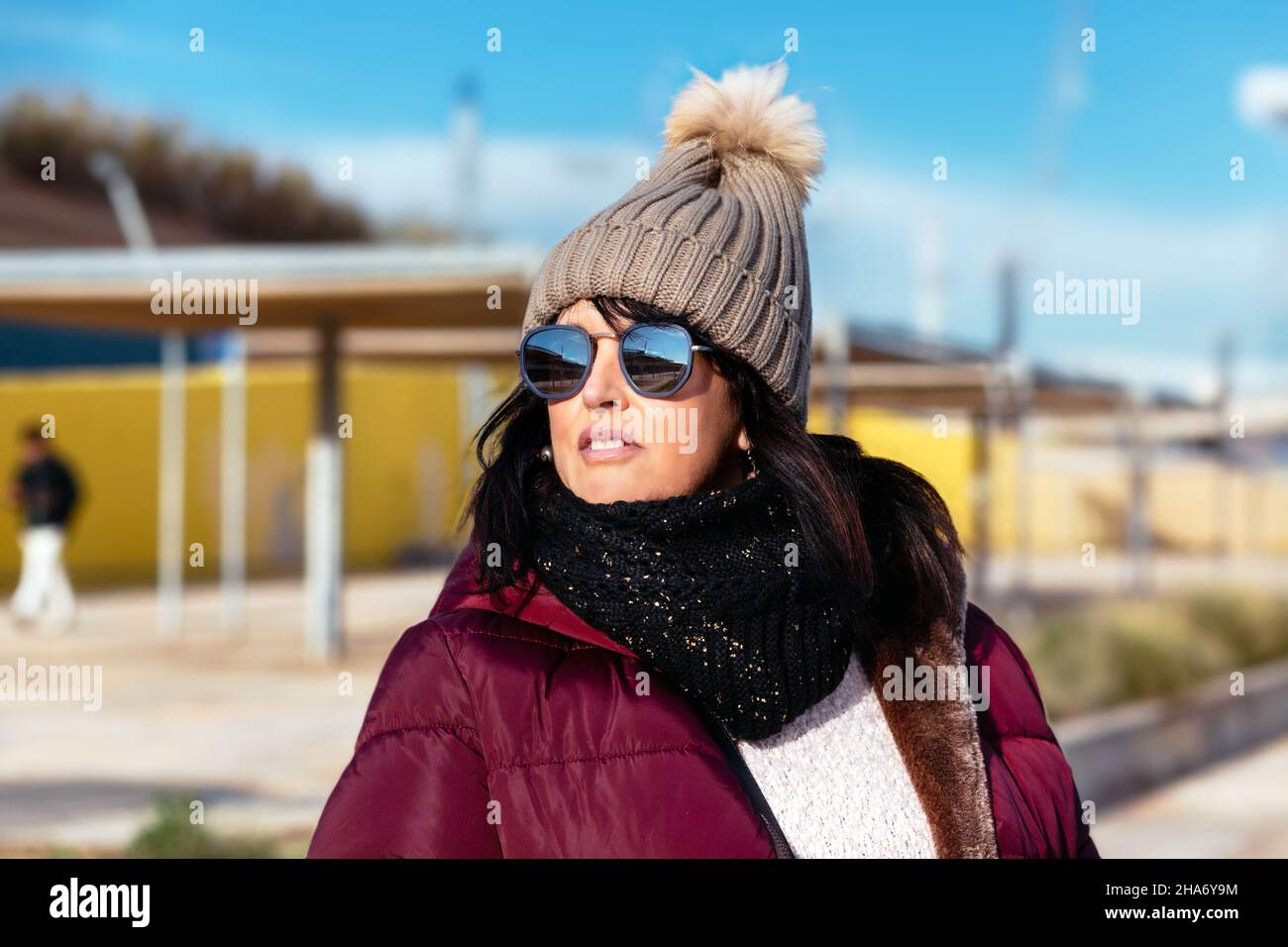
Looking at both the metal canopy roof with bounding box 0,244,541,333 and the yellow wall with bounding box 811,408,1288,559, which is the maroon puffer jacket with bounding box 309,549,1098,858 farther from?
the yellow wall with bounding box 811,408,1288,559

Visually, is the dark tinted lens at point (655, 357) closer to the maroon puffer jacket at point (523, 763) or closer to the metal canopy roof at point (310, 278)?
the maroon puffer jacket at point (523, 763)

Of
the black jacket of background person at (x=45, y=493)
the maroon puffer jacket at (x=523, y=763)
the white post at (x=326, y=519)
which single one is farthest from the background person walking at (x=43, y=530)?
the maroon puffer jacket at (x=523, y=763)

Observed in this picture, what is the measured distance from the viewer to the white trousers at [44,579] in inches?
556

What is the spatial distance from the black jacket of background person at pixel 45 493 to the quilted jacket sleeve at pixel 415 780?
13.4m

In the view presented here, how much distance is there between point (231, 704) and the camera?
10227 mm

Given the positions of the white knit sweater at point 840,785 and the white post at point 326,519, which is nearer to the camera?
the white knit sweater at point 840,785

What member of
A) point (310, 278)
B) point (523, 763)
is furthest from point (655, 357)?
point (310, 278)

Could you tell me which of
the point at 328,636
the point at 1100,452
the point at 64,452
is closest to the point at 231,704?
the point at 328,636

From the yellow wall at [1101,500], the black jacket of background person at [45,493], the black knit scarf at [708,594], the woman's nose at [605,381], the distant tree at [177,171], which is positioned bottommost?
the yellow wall at [1101,500]

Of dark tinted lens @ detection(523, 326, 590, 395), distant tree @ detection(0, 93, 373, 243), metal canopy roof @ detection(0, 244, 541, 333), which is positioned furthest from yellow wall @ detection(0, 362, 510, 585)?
distant tree @ detection(0, 93, 373, 243)

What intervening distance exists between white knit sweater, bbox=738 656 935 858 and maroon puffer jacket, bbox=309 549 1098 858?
0.31ft

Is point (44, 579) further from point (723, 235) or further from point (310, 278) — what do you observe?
point (723, 235)

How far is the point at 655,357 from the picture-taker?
6.64ft
